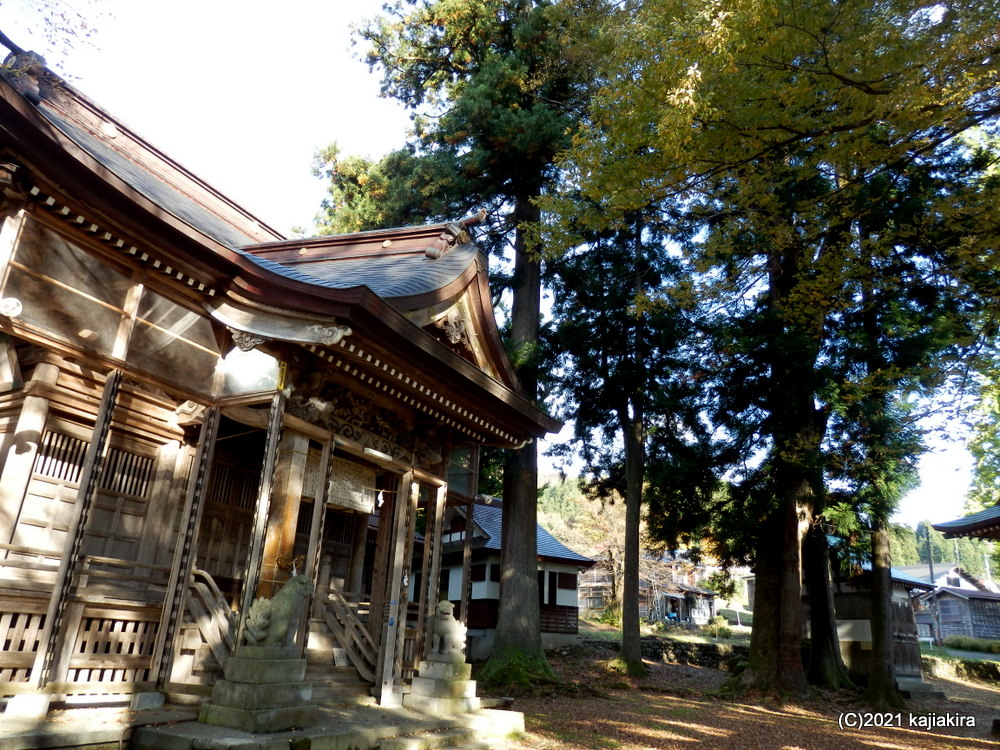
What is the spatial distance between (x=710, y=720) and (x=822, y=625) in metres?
7.29

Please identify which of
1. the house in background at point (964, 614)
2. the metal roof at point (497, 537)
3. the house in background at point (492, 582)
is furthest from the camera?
the house in background at point (964, 614)

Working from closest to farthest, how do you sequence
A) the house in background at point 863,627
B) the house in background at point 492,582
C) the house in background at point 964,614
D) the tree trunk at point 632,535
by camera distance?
the tree trunk at point 632,535 → the house in background at point 863,627 → the house in background at point 492,582 → the house in background at point 964,614

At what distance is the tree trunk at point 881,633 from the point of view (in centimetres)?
1241

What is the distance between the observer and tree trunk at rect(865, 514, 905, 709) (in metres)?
12.4

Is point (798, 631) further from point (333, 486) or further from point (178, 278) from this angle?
point (178, 278)

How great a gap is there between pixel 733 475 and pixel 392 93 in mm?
13835

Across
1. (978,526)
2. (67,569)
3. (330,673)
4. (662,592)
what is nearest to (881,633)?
(978,526)

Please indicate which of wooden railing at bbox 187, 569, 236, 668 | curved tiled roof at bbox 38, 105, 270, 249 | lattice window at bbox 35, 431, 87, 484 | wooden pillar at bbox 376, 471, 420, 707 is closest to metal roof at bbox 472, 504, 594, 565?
wooden pillar at bbox 376, 471, 420, 707

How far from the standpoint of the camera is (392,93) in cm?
1822

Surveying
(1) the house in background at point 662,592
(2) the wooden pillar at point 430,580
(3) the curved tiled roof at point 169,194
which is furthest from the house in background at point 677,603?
(3) the curved tiled roof at point 169,194

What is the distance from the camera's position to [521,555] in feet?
45.9

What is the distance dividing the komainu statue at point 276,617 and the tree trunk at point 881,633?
38.1 feet

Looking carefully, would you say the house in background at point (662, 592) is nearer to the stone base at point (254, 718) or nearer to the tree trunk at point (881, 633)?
the tree trunk at point (881, 633)

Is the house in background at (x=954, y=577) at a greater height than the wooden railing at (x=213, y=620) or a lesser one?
greater
